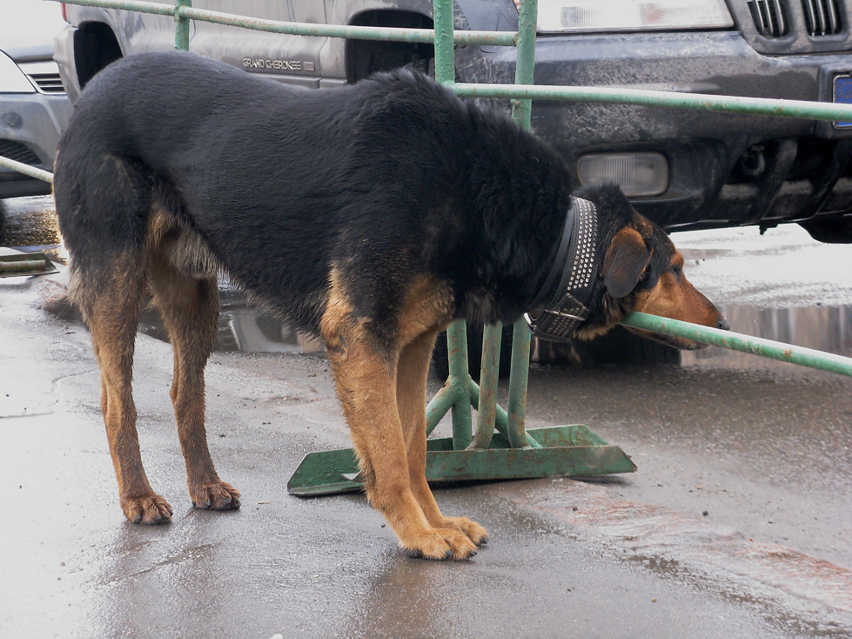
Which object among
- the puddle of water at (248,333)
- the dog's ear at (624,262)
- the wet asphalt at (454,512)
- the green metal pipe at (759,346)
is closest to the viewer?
the green metal pipe at (759,346)

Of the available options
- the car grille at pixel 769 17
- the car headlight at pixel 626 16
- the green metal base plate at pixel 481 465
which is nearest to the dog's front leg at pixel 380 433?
the green metal base plate at pixel 481 465

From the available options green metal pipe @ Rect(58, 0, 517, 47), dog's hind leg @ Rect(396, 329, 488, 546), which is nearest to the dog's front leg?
dog's hind leg @ Rect(396, 329, 488, 546)

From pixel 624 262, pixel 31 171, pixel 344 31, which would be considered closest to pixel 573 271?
pixel 624 262

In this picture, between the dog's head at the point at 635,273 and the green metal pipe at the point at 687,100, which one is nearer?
the green metal pipe at the point at 687,100

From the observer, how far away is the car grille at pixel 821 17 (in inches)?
161

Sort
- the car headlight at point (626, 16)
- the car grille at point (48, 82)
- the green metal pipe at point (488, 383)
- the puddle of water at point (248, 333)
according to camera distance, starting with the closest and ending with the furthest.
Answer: the green metal pipe at point (488, 383) < the car headlight at point (626, 16) < the puddle of water at point (248, 333) < the car grille at point (48, 82)

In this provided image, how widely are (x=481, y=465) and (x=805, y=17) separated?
2598mm

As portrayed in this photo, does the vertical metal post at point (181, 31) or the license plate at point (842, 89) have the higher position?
the vertical metal post at point (181, 31)

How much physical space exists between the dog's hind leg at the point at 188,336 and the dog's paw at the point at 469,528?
0.93 meters

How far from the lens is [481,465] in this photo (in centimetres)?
337

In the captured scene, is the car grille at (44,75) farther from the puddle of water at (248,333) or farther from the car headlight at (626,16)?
the car headlight at (626,16)

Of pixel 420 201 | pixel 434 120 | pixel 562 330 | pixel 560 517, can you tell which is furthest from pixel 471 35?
pixel 560 517

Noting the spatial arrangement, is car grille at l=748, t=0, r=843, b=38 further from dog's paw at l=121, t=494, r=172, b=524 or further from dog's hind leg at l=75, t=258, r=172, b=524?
dog's paw at l=121, t=494, r=172, b=524

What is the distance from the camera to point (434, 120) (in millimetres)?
2854
